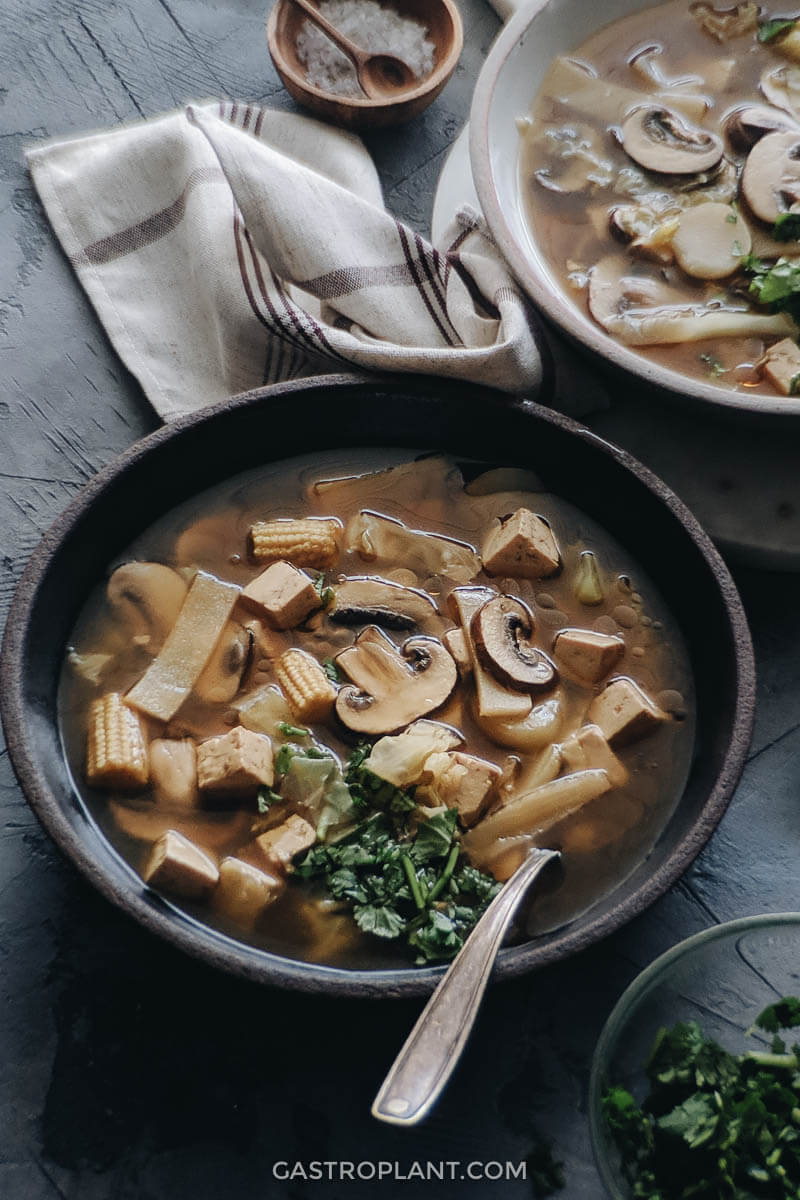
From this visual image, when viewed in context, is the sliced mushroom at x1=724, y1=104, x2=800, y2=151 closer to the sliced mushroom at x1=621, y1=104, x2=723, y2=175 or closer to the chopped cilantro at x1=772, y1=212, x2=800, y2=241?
the sliced mushroom at x1=621, y1=104, x2=723, y2=175

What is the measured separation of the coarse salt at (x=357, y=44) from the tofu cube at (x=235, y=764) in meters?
1.89

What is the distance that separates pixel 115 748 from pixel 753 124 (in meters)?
2.06

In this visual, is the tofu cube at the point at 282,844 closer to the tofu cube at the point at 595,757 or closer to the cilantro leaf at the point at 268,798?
the cilantro leaf at the point at 268,798

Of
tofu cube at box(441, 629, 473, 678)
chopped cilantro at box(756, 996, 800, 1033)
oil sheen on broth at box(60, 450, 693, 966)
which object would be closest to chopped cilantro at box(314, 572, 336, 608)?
oil sheen on broth at box(60, 450, 693, 966)

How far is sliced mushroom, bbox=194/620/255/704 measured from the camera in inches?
90.8

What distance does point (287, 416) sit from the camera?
246cm

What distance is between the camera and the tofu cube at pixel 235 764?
2.14 meters

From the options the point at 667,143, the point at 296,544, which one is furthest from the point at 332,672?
the point at 667,143

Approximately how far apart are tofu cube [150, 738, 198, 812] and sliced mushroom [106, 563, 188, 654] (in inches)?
9.4

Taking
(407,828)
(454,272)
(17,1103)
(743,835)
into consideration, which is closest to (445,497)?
(454,272)

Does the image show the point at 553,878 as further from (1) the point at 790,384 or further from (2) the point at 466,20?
(2) the point at 466,20

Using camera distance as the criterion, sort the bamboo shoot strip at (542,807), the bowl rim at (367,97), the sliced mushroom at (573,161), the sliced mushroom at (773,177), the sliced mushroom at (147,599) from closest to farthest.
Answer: the bamboo shoot strip at (542,807), the sliced mushroom at (147,599), the sliced mushroom at (773,177), the sliced mushroom at (573,161), the bowl rim at (367,97)

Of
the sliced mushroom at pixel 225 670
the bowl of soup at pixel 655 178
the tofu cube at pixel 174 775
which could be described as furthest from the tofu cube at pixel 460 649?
the bowl of soup at pixel 655 178

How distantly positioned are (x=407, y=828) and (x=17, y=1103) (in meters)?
0.89
